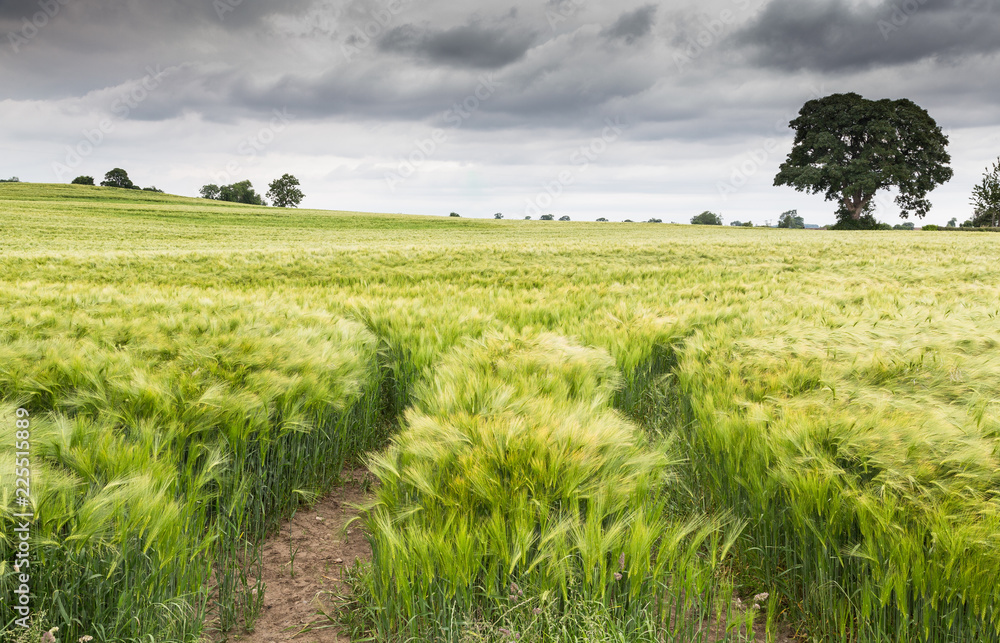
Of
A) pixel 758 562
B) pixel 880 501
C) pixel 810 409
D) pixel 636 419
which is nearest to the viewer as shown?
pixel 880 501

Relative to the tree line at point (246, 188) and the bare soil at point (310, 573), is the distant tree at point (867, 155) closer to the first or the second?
the bare soil at point (310, 573)

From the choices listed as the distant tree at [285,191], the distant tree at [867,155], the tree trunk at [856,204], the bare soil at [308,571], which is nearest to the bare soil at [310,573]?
the bare soil at [308,571]

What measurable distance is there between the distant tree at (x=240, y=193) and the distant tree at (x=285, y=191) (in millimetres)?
Result: 3692

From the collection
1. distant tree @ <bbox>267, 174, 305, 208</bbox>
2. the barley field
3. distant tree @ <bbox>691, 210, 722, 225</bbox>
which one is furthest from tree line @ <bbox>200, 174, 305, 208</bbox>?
the barley field

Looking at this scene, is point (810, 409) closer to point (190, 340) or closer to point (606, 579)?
point (606, 579)

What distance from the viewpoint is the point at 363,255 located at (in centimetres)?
1245

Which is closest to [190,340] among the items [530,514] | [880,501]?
[530,514]

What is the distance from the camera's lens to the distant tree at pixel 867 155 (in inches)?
1677

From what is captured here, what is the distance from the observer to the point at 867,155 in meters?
42.9

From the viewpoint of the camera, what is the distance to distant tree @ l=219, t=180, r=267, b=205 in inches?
3477

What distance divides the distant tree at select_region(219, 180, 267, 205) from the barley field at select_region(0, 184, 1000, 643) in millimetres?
96115

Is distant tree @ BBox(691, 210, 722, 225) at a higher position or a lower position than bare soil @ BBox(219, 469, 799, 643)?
higher

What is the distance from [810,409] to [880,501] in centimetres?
69

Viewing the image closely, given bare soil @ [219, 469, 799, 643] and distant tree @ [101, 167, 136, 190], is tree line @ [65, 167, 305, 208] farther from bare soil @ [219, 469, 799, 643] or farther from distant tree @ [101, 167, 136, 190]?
bare soil @ [219, 469, 799, 643]
